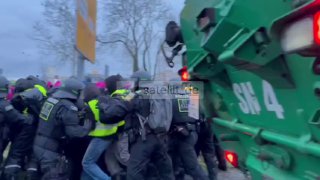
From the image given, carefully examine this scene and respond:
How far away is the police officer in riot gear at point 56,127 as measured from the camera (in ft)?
19.2

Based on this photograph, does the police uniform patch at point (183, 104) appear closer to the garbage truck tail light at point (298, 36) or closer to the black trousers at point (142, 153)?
the black trousers at point (142, 153)

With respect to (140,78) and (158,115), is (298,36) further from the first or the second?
(140,78)

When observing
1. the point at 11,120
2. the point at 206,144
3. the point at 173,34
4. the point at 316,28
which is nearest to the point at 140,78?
the point at 11,120

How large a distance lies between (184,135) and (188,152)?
255mm

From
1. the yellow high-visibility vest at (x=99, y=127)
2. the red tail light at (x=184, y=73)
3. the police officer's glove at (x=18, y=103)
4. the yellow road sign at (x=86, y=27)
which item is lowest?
the yellow high-visibility vest at (x=99, y=127)

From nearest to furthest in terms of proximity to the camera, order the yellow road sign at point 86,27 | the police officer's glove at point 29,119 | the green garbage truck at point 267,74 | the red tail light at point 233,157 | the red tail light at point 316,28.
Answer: the red tail light at point 316,28 → the green garbage truck at point 267,74 → the red tail light at point 233,157 → the police officer's glove at point 29,119 → the yellow road sign at point 86,27

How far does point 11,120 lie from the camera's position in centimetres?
629

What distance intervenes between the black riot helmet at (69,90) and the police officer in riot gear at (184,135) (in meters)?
1.34

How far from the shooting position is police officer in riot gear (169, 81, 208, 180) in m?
6.33

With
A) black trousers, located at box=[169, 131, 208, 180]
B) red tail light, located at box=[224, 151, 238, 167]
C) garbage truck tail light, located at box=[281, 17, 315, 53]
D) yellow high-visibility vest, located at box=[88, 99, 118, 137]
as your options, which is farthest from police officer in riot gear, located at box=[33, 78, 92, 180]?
garbage truck tail light, located at box=[281, 17, 315, 53]

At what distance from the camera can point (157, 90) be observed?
584 centimetres

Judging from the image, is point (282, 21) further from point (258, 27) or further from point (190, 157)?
point (190, 157)

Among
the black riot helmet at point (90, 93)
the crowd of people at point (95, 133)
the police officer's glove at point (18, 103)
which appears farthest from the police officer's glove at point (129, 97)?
the police officer's glove at point (18, 103)

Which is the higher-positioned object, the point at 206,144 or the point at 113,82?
the point at 113,82
